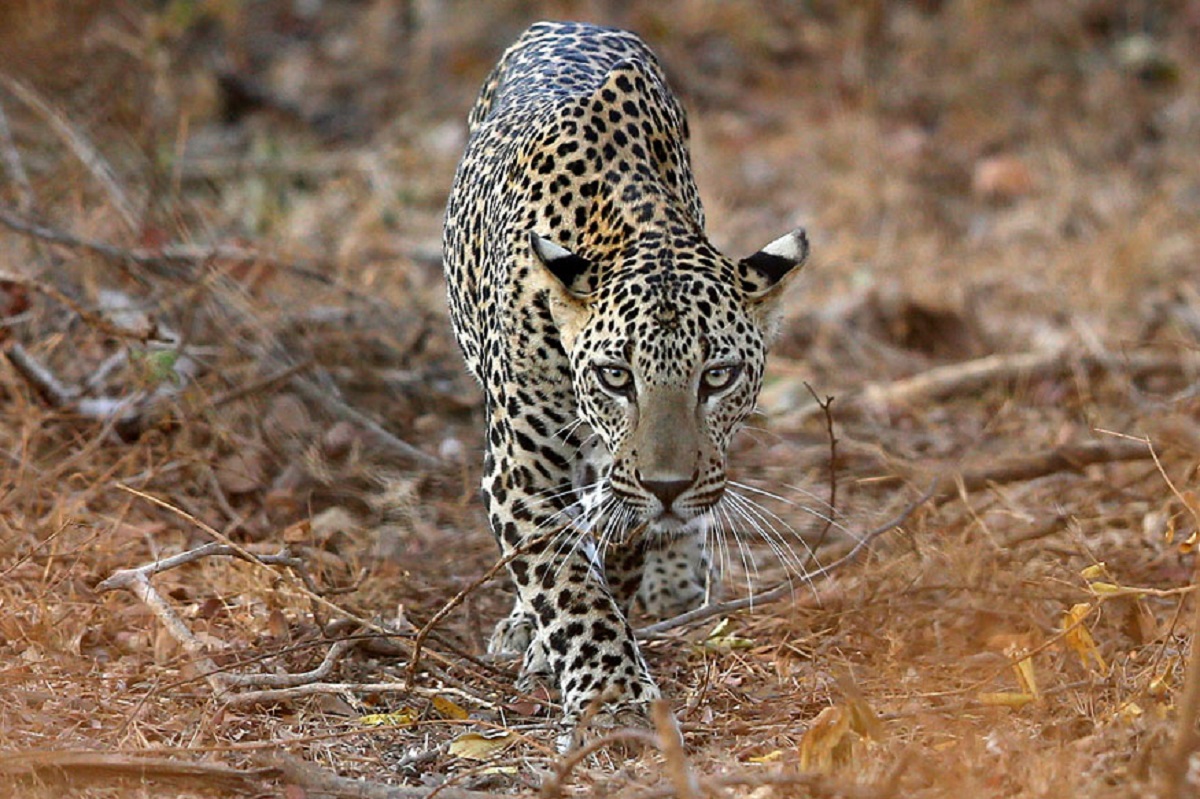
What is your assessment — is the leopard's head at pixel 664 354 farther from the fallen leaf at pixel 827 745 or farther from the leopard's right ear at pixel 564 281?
the fallen leaf at pixel 827 745

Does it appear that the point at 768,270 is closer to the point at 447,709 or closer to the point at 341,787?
the point at 447,709

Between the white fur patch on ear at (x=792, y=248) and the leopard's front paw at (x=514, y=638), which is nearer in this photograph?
the white fur patch on ear at (x=792, y=248)

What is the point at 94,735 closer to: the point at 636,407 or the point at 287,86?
the point at 636,407

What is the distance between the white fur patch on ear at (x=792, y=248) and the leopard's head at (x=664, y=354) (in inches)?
0.6

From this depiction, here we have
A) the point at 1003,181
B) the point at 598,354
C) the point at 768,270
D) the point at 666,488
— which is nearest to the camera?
the point at 666,488

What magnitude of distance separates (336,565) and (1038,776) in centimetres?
324

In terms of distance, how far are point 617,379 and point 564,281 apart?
0.41m

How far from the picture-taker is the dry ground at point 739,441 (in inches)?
195

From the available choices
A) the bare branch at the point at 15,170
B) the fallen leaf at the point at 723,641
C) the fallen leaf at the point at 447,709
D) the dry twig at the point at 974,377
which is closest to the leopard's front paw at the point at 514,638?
the fallen leaf at the point at 723,641

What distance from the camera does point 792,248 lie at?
18.0 ft

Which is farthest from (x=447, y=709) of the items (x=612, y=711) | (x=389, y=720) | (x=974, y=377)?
(x=974, y=377)

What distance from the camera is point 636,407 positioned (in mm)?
5070

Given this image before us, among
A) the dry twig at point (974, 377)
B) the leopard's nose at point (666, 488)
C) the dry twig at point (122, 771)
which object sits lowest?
the dry twig at point (974, 377)

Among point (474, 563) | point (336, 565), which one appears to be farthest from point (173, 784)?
point (474, 563)
